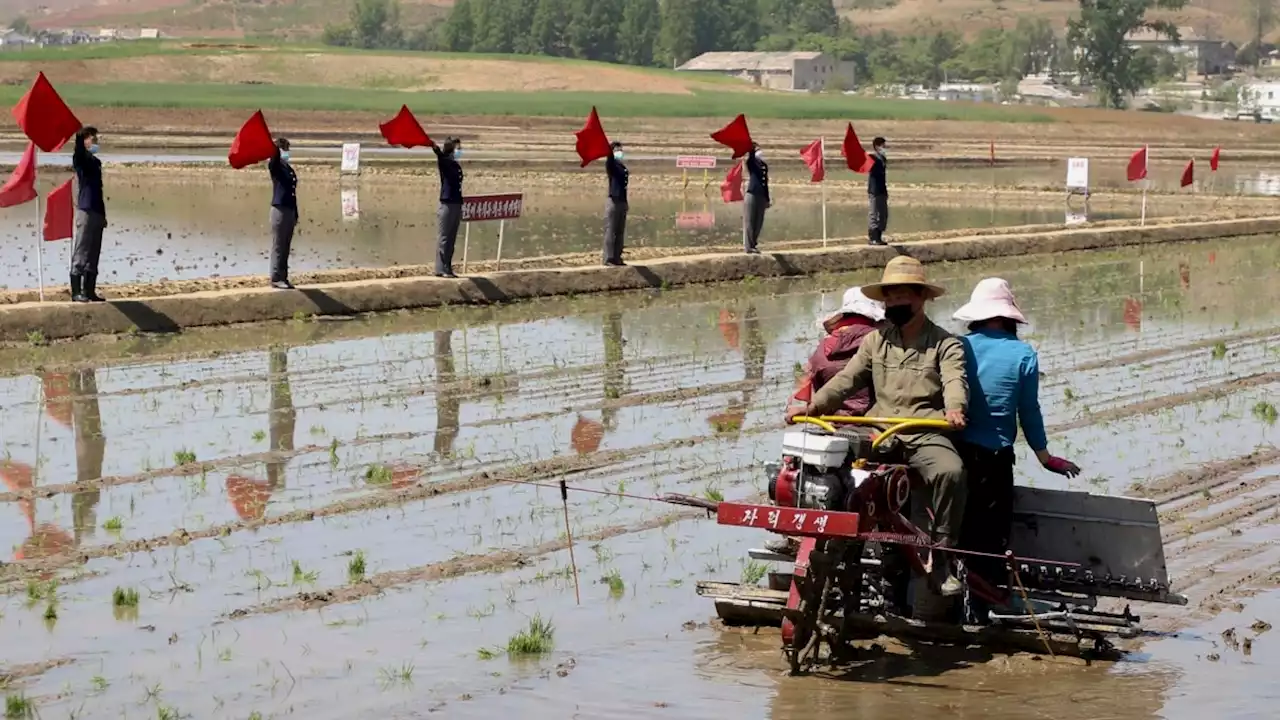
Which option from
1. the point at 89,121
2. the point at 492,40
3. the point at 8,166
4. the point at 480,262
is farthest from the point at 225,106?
the point at 492,40

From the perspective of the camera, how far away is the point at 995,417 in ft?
27.8

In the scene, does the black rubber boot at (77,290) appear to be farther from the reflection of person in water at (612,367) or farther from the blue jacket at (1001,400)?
the blue jacket at (1001,400)

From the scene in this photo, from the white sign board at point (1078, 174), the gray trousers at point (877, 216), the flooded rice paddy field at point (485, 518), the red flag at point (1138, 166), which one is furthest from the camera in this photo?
the white sign board at point (1078, 174)

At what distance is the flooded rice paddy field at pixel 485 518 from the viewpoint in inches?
316

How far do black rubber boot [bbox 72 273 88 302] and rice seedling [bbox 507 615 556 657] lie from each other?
35.9ft

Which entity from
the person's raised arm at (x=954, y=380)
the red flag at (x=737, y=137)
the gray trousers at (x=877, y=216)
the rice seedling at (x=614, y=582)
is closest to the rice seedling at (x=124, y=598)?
the rice seedling at (x=614, y=582)

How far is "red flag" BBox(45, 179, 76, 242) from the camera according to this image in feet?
60.1

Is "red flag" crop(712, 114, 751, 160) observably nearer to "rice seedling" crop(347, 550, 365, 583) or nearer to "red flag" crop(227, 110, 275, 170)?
"red flag" crop(227, 110, 275, 170)

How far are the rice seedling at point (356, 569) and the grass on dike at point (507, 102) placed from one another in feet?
210

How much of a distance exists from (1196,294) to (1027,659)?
637 inches

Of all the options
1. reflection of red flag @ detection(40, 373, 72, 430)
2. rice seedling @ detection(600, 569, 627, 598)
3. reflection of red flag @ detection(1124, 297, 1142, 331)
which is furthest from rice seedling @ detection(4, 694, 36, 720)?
reflection of red flag @ detection(1124, 297, 1142, 331)

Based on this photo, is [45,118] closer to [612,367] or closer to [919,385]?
[612,367]

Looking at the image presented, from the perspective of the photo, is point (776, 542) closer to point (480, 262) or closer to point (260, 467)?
point (260, 467)

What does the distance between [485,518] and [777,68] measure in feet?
497
